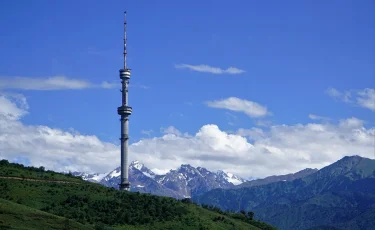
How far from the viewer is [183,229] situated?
199375 mm

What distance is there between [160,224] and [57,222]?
5110 centimetres

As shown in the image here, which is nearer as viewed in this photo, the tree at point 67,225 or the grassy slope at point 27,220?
the grassy slope at point 27,220

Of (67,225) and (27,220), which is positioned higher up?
(27,220)

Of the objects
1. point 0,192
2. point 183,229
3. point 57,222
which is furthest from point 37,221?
point 183,229

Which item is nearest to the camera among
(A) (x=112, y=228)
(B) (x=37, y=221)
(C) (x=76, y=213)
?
(B) (x=37, y=221)

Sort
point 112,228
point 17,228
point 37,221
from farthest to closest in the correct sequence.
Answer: point 112,228
point 37,221
point 17,228

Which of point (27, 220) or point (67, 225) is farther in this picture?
point (67, 225)

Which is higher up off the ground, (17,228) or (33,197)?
(33,197)

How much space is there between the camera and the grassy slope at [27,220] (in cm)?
14493

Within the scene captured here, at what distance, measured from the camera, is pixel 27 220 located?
150500 millimetres

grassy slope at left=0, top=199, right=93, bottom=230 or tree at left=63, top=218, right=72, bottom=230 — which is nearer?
grassy slope at left=0, top=199, right=93, bottom=230

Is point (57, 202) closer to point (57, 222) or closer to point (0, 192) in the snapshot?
point (0, 192)

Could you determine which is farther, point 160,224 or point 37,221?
point 160,224

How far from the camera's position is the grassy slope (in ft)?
475
